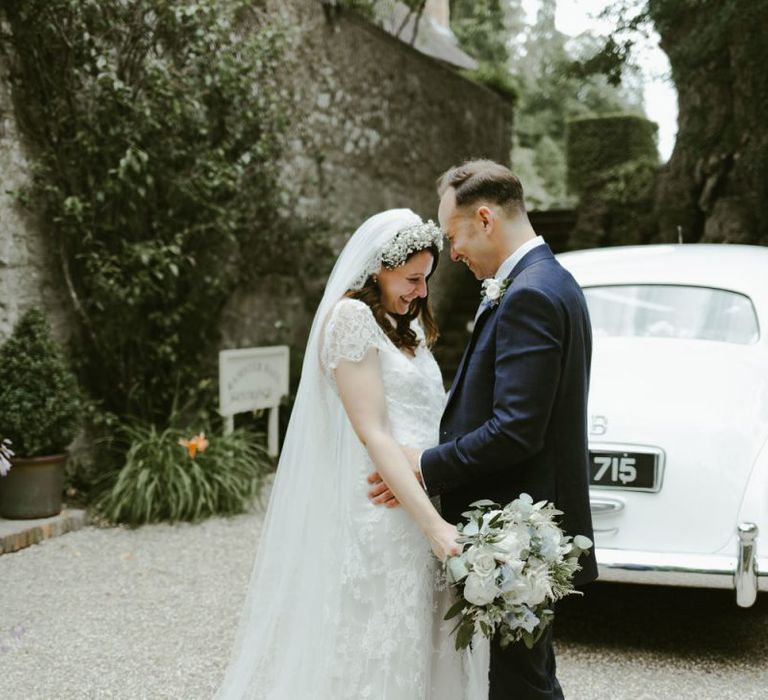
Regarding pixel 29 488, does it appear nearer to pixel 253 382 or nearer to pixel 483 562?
pixel 253 382

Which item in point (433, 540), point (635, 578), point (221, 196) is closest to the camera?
point (433, 540)

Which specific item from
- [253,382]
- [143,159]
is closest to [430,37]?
[253,382]

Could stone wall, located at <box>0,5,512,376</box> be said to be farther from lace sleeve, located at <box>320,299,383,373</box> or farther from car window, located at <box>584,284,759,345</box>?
lace sleeve, located at <box>320,299,383,373</box>

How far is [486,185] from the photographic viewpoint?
2438mm

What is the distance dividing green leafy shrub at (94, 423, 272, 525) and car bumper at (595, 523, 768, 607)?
3.38 m

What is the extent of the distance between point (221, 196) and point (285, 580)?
5.57 meters

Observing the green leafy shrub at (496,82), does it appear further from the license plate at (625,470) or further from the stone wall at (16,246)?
the license plate at (625,470)

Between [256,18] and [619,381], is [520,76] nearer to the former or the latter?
[256,18]

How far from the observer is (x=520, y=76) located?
929 inches

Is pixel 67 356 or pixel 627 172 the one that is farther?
pixel 627 172

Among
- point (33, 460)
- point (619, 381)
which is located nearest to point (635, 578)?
point (619, 381)

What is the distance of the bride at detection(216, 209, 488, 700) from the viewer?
103 inches

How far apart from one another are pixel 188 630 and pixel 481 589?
8.91ft

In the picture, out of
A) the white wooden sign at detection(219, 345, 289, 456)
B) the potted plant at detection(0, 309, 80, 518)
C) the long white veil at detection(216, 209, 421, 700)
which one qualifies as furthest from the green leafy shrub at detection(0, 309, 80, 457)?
the long white veil at detection(216, 209, 421, 700)
